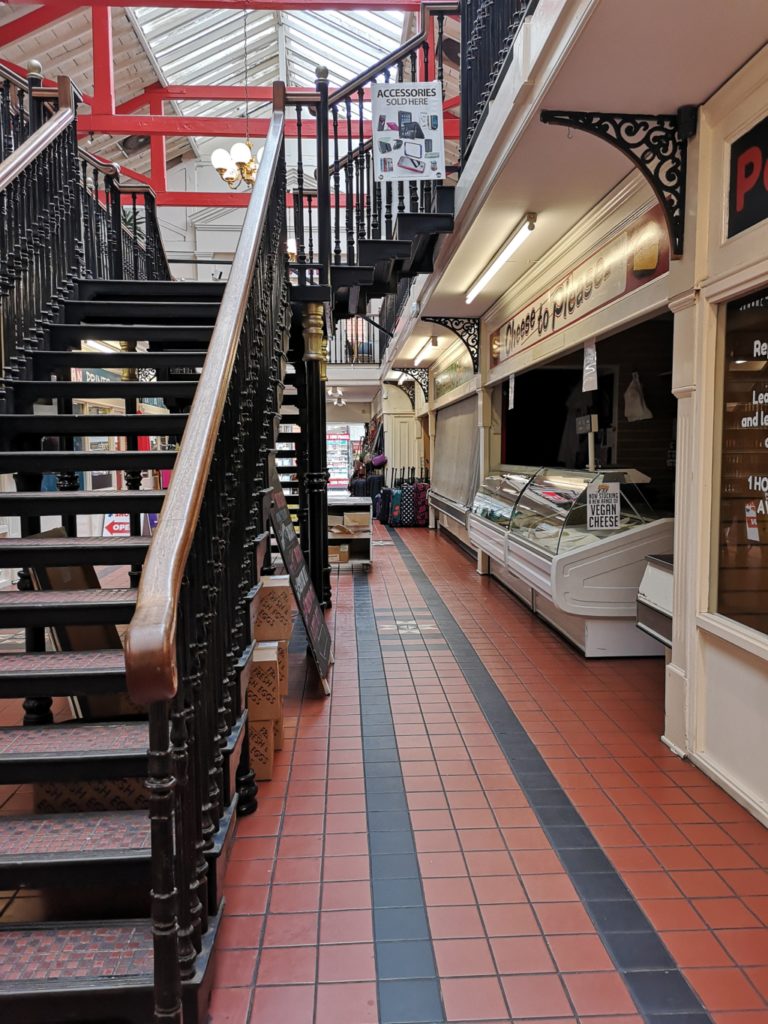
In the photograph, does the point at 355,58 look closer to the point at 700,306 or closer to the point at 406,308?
the point at 406,308

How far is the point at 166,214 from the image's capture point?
19.8 metres

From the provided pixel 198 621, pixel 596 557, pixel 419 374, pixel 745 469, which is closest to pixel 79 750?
pixel 198 621

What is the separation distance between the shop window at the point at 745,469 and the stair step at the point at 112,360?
263 centimetres

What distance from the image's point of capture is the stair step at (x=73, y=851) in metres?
1.86

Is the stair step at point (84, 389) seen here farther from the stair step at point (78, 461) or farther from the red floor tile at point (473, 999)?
the red floor tile at point (473, 999)

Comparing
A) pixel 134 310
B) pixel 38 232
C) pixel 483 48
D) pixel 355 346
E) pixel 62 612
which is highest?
pixel 355 346

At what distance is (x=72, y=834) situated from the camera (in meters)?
2.03

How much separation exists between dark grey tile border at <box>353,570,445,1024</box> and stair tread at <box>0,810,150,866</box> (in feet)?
2.63

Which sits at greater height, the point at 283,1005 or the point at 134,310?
the point at 134,310

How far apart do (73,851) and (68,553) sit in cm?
118

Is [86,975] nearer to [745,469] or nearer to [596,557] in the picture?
[745,469]

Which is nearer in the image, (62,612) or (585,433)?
(62,612)

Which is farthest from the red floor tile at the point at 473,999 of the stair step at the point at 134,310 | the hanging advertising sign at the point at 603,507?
the stair step at the point at 134,310

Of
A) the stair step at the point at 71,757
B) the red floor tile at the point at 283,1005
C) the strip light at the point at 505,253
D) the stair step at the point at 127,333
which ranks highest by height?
the strip light at the point at 505,253
